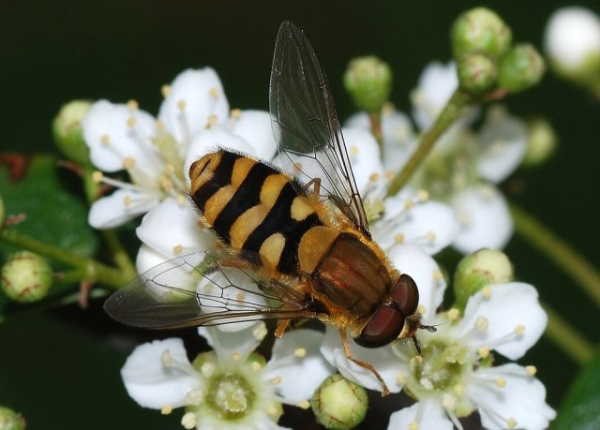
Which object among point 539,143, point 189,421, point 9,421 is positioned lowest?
point 9,421

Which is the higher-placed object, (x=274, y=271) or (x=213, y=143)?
(x=213, y=143)

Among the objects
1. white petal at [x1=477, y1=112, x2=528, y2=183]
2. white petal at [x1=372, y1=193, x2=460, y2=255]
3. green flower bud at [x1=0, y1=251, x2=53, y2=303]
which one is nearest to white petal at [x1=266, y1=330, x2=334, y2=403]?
white petal at [x1=372, y1=193, x2=460, y2=255]

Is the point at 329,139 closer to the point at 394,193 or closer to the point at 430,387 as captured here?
the point at 394,193

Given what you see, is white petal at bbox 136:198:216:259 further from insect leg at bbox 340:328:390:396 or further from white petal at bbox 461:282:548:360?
white petal at bbox 461:282:548:360

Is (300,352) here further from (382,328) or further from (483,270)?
(483,270)

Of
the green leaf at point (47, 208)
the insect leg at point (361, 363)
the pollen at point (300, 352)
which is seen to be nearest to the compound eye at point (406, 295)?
the insect leg at point (361, 363)

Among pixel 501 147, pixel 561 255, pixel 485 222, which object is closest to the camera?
pixel 561 255

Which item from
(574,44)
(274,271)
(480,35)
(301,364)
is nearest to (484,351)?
(301,364)
